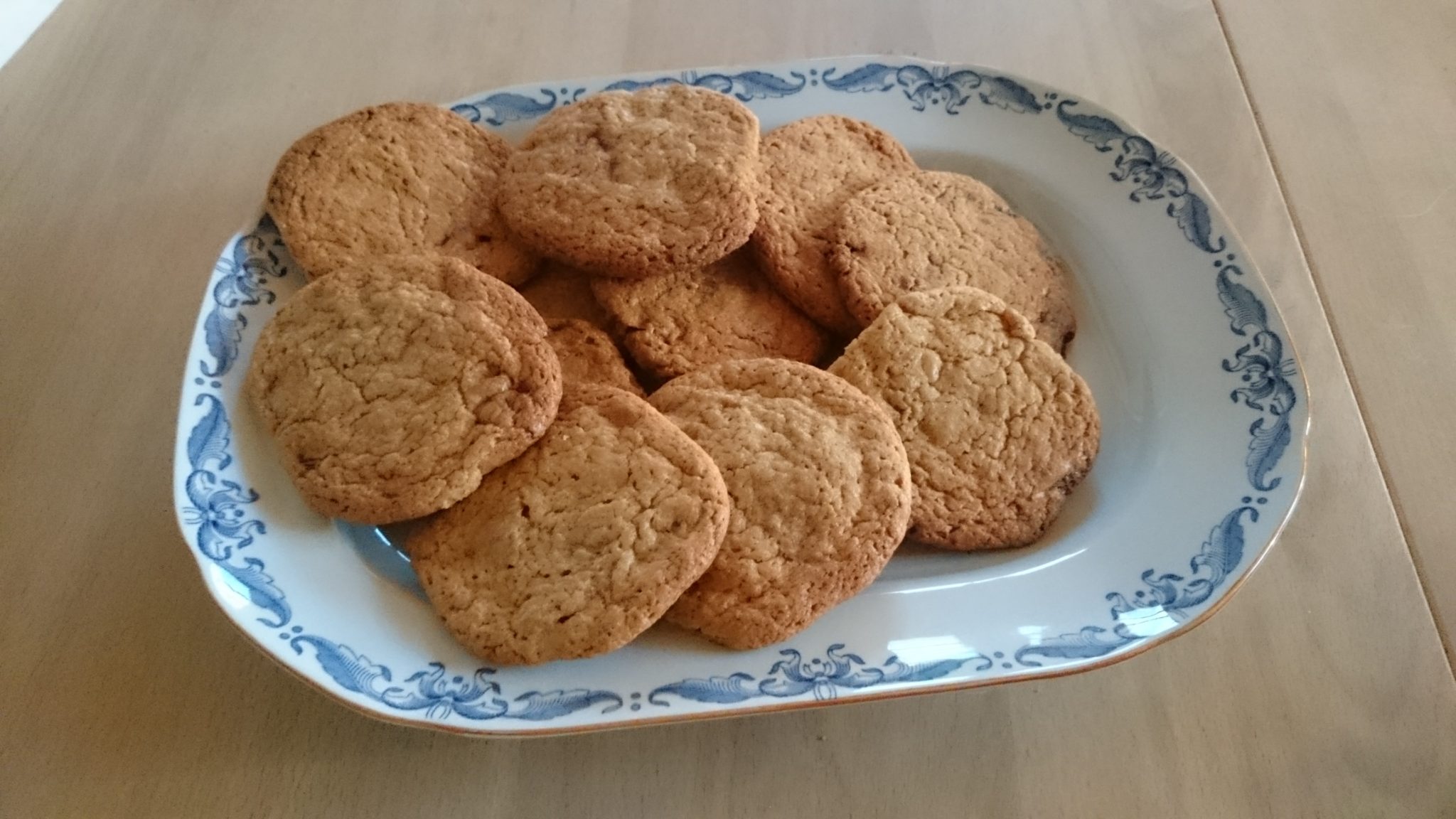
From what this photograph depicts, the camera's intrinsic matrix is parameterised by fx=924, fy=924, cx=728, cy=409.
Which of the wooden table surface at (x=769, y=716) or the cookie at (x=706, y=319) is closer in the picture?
the wooden table surface at (x=769, y=716)

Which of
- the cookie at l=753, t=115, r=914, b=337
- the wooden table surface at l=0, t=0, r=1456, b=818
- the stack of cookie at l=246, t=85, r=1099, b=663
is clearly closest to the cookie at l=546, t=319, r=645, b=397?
the stack of cookie at l=246, t=85, r=1099, b=663

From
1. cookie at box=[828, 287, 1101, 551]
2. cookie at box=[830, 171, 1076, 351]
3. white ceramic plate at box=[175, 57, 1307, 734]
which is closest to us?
white ceramic plate at box=[175, 57, 1307, 734]

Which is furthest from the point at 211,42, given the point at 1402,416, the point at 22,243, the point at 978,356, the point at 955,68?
the point at 1402,416

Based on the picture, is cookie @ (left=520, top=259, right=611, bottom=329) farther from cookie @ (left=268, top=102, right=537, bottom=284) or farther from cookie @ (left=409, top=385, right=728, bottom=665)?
cookie @ (left=409, top=385, right=728, bottom=665)

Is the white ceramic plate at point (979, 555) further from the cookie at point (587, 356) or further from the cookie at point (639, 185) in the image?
the cookie at point (587, 356)

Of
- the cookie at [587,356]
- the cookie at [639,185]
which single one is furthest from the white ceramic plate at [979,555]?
the cookie at [587,356]

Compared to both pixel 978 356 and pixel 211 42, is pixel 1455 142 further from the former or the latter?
pixel 211 42
